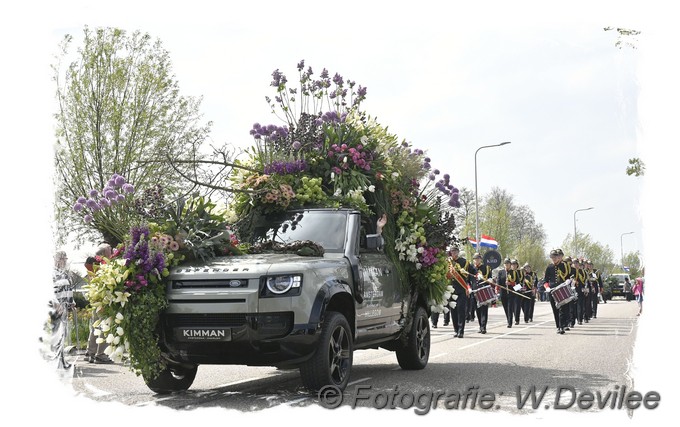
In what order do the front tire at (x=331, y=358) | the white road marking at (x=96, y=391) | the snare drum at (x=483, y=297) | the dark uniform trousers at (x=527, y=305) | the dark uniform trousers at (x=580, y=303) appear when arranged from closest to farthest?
the front tire at (x=331, y=358) → the white road marking at (x=96, y=391) → the snare drum at (x=483, y=297) → the dark uniform trousers at (x=580, y=303) → the dark uniform trousers at (x=527, y=305)

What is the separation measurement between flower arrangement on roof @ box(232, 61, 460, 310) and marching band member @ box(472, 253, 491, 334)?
914 cm

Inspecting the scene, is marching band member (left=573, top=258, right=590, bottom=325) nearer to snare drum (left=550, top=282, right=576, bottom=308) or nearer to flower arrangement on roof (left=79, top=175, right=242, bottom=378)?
snare drum (left=550, top=282, right=576, bottom=308)

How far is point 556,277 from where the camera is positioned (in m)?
21.2

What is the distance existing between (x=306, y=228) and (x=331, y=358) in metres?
1.82

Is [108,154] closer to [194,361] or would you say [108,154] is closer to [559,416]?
[194,361]

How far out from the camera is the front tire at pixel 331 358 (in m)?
8.52

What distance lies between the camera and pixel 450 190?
12.2 meters

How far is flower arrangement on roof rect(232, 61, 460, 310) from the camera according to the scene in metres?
10.7

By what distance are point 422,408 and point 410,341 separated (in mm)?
3782

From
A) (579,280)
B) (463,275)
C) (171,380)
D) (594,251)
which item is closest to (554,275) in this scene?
(463,275)

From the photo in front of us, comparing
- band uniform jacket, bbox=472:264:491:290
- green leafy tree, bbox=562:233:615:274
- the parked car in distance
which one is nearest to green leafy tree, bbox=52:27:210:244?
band uniform jacket, bbox=472:264:491:290

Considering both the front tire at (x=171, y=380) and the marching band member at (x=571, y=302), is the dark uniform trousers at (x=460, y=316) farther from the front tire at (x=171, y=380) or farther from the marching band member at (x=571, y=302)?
the front tire at (x=171, y=380)

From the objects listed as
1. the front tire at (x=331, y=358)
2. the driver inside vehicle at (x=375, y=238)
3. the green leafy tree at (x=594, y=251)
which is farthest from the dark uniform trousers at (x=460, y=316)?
the green leafy tree at (x=594, y=251)

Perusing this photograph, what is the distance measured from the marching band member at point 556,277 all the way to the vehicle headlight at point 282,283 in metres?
13.2
